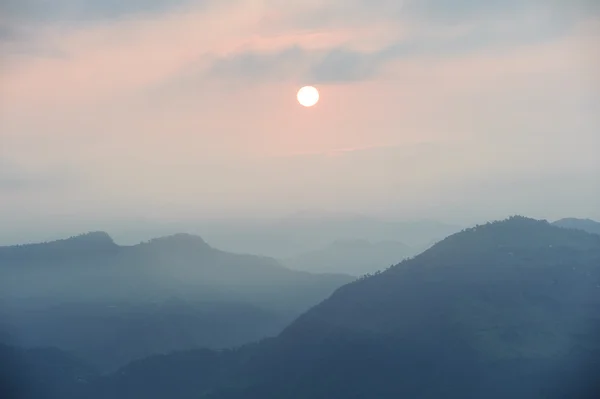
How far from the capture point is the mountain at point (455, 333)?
5586 inches

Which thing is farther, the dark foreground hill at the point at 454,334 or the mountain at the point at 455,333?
the mountain at the point at 455,333

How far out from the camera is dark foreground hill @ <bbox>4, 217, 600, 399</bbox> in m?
142

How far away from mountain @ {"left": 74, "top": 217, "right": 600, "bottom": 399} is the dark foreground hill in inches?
11.7

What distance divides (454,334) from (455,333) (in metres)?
0.42

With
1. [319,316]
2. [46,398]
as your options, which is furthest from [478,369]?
[46,398]

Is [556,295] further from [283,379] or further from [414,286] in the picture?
[283,379]

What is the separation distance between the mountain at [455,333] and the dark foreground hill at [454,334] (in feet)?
0.98

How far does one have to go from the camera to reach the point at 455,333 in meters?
158

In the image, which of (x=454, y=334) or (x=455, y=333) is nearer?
(x=454, y=334)

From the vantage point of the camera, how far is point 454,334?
518 ft

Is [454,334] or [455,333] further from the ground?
[455,333]

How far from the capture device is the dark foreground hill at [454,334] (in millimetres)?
141750

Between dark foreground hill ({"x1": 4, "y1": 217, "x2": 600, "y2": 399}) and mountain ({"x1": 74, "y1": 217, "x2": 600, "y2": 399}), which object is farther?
mountain ({"x1": 74, "y1": 217, "x2": 600, "y2": 399})

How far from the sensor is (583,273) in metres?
174
